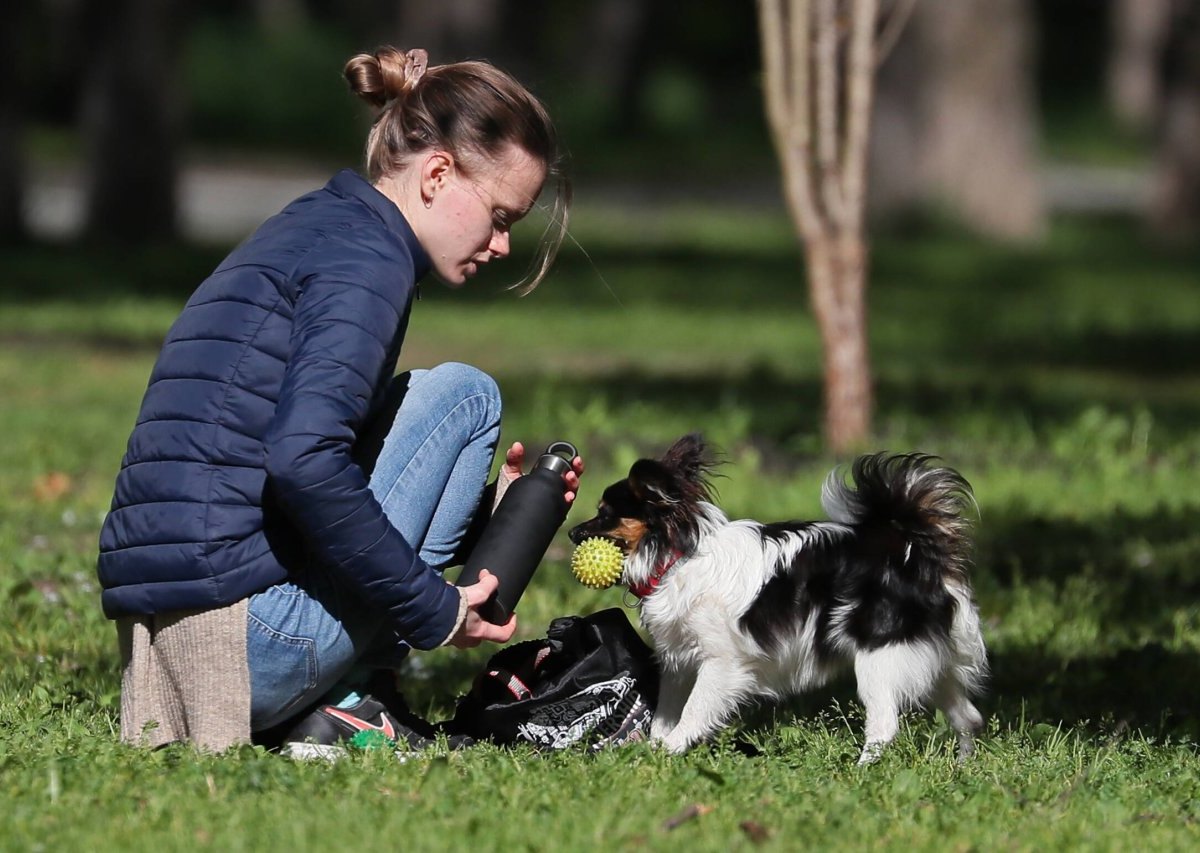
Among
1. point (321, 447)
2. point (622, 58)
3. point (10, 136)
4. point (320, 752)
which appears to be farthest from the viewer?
point (622, 58)

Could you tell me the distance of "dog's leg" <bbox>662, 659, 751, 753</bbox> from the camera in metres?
4.50

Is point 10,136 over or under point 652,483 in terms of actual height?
over

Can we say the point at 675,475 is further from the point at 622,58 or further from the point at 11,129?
the point at 622,58

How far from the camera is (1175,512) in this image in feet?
25.1

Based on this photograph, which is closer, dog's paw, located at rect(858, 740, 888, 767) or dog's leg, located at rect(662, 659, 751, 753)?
dog's paw, located at rect(858, 740, 888, 767)

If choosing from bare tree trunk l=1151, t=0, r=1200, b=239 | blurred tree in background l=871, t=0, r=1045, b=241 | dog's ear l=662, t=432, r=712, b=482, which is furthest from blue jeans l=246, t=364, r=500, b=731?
blurred tree in background l=871, t=0, r=1045, b=241

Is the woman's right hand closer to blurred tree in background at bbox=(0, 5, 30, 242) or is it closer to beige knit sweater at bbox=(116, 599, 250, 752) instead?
beige knit sweater at bbox=(116, 599, 250, 752)

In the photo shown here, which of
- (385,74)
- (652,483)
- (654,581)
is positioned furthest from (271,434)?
(654,581)

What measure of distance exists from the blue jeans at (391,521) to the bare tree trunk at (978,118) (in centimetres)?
1856

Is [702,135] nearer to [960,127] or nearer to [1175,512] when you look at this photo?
[960,127]

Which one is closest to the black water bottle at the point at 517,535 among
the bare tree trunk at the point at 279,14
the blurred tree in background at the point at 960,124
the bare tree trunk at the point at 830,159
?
the bare tree trunk at the point at 830,159

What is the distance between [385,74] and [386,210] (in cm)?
37

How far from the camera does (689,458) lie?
454 cm

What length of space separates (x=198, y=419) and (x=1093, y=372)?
933cm
